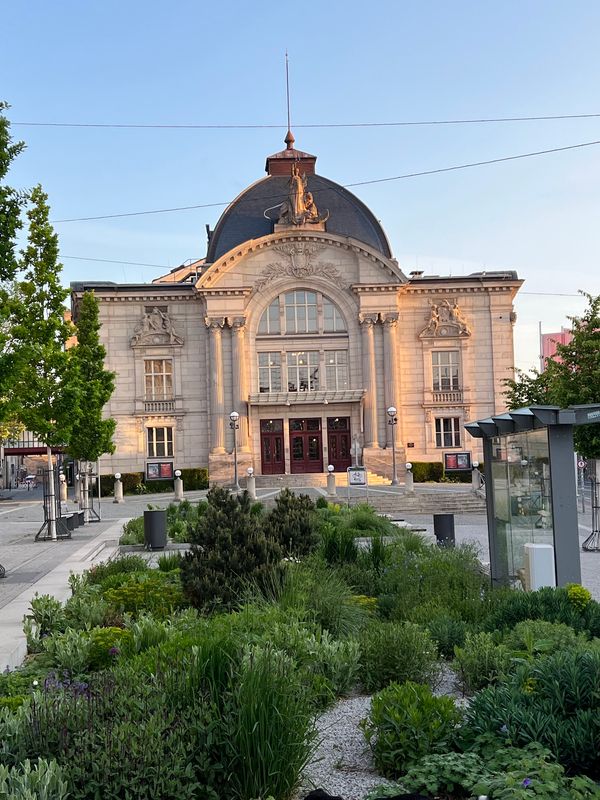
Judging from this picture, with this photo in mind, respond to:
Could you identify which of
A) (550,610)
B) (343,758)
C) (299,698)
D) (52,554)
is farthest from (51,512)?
(299,698)

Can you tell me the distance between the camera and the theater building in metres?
50.7

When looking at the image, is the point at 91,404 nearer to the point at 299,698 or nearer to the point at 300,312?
the point at 300,312

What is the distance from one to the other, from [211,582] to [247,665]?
16.7 ft

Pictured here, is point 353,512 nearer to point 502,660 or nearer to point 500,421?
point 500,421

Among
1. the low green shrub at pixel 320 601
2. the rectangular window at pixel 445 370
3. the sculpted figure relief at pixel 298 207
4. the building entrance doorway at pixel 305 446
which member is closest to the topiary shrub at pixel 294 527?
the low green shrub at pixel 320 601

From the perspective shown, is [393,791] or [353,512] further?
[353,512]

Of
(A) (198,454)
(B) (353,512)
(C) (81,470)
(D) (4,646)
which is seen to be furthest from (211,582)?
(A) (198,454)

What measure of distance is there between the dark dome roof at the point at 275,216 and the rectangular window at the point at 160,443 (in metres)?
10.5

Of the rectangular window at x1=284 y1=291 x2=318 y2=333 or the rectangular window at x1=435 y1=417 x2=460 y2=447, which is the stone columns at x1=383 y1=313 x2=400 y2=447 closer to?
the rectangular window at x1=435 y1=417 x2=460 y2=447

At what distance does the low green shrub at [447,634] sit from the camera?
8453 mm

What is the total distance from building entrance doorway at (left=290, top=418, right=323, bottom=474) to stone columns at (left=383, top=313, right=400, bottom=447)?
3.93 m

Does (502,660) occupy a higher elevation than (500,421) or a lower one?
lower

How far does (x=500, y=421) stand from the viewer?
12.3m

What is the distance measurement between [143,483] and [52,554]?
98.8 ft
